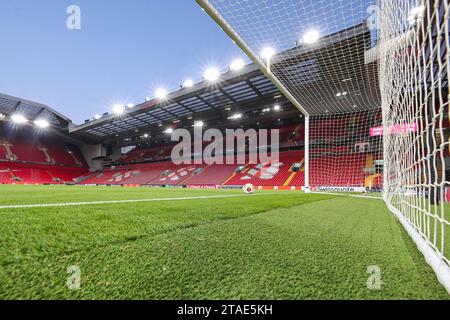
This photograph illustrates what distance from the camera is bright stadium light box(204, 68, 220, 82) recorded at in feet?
45.1

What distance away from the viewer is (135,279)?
772mm

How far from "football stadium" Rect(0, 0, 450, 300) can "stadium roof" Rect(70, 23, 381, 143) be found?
0.19ft

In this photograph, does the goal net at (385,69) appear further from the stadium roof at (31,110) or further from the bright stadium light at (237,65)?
the stadium roof at (31,110)

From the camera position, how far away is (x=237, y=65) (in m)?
12.9

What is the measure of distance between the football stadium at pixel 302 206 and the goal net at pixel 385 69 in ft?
0.10

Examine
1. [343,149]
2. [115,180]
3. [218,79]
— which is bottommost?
[115,180]

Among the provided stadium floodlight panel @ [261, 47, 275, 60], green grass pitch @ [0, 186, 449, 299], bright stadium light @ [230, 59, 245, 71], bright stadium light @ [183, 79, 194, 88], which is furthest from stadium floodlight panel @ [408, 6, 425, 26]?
bright stadium light @ [183, 79, 194, 88]

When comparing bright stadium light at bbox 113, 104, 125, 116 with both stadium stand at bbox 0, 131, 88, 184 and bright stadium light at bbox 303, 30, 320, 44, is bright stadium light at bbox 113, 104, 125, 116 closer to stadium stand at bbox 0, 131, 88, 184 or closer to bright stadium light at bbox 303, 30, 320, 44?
stadium stand at bbox 0, 131, 88, 184

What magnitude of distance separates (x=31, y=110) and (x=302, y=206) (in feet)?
94.7

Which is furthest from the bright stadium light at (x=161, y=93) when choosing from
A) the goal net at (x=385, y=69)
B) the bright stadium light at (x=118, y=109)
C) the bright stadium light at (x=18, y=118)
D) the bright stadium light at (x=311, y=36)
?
the bright stadium light at (x=18, y=118)

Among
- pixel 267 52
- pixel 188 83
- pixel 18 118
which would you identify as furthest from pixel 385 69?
pixel 18 118
